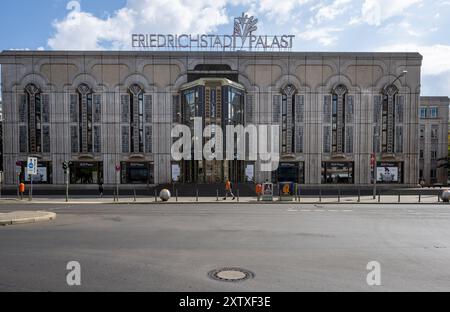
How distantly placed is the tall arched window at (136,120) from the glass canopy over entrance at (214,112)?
630cm

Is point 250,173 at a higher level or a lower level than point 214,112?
lower

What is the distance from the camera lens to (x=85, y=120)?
35125mm

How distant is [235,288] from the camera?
5.35m

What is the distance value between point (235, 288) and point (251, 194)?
22870 millimetres

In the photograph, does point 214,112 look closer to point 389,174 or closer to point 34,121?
point 34,121

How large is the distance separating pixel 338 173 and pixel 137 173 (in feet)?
91.1

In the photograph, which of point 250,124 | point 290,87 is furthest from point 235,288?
point 290,87

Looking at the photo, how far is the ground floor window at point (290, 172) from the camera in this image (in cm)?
3506

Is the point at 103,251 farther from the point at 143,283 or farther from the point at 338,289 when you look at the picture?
the point at 338,289

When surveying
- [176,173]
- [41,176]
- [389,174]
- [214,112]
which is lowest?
[41,176]

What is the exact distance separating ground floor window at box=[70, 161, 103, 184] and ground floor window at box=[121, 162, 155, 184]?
Result: 127 inches

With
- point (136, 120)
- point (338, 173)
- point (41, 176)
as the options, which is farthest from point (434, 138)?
point (41, 176)

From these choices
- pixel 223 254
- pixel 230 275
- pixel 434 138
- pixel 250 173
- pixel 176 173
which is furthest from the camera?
pixel 434 138
